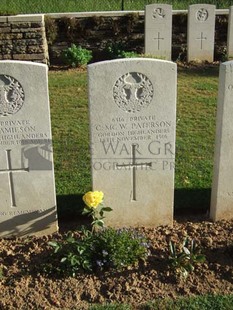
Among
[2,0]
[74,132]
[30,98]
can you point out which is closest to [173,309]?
[30,98]

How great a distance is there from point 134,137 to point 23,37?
22.5 ft

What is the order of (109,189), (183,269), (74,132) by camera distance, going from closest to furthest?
1. (183,269)
2. (109,189)
3. (74,132)

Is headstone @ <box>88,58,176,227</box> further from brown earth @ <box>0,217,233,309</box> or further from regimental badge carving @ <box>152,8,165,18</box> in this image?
regimental badge carving @ <box>152,8,165,18</box>

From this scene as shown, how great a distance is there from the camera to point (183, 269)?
3.84 m

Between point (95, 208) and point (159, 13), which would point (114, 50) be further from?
point (95, 208)

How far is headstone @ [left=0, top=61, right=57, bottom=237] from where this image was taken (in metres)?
3.96

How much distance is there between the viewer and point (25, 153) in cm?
420

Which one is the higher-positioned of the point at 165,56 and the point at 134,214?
the point at 165,56

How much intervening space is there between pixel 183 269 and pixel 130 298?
50cm

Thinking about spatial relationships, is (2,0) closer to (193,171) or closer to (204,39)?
(204,39)

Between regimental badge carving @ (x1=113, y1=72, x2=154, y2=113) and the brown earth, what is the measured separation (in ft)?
4.02

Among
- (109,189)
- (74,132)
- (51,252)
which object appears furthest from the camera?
(74,132)

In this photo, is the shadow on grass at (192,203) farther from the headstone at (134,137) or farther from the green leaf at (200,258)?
the green leaf at (200,258)

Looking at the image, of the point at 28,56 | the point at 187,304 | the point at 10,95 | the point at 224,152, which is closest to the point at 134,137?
the point at 224,152
